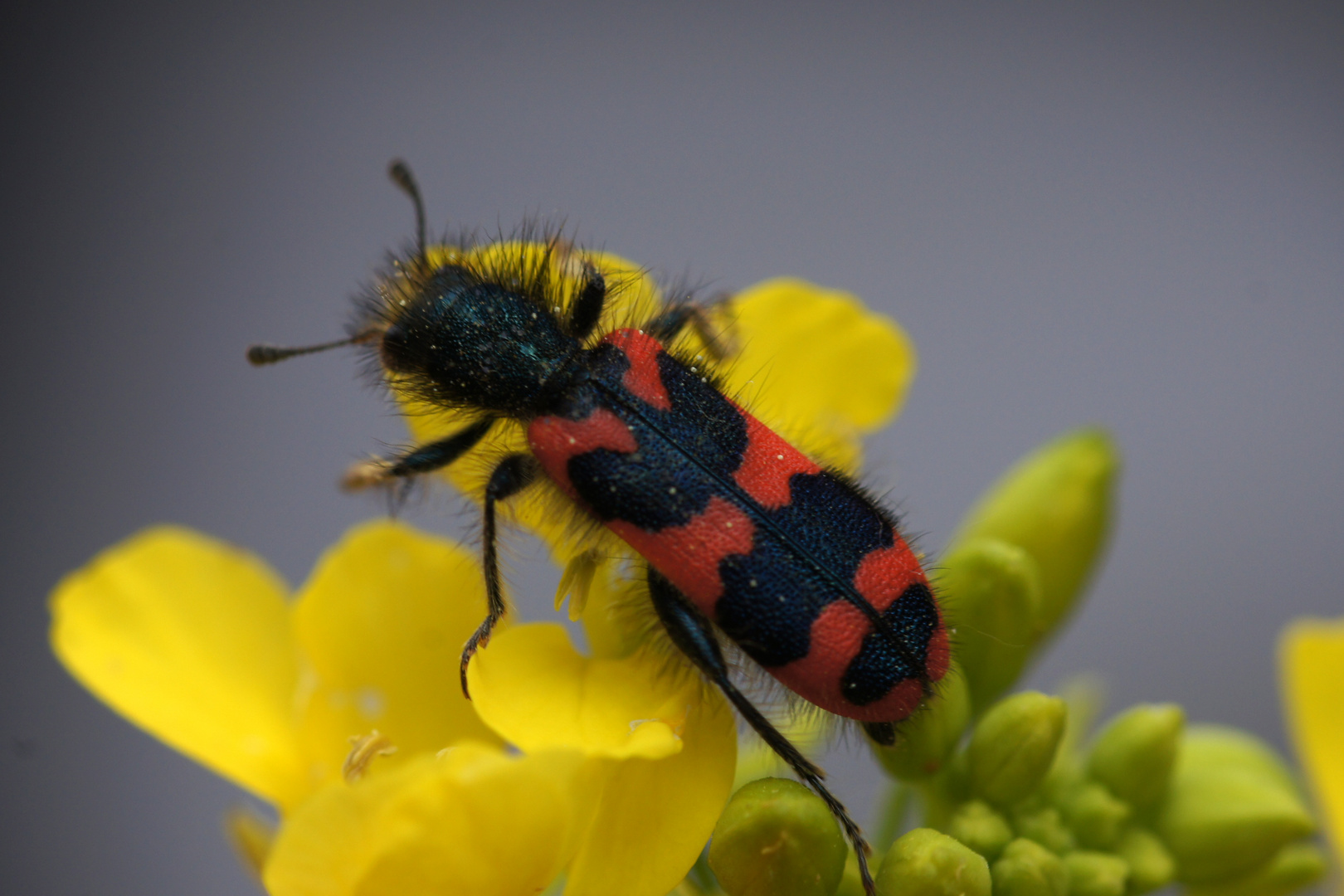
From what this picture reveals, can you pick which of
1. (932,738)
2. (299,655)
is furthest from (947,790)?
(299,655)

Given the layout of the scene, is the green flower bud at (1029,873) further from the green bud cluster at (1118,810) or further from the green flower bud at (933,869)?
the green flower bud at (933,869)

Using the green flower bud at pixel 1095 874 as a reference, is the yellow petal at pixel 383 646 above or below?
below

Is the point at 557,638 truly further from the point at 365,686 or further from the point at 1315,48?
the point at 1315,48

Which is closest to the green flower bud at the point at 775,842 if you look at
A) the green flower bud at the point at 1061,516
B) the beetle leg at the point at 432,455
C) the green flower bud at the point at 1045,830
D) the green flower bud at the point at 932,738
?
the green flower bud at the point at 932,738

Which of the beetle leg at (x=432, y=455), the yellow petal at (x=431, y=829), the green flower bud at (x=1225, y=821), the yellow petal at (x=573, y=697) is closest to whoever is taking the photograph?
the yellow petal at (x=431, y=829)

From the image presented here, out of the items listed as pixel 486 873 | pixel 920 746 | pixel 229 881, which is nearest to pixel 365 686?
pixel 486 873

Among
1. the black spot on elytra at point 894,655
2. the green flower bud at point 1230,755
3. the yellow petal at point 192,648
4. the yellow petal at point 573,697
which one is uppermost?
the black spot on elytra at point 894,655

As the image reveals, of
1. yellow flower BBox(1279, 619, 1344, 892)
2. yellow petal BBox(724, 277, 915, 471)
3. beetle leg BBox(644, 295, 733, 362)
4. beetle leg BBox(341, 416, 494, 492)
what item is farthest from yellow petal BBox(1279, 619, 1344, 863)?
beetle leg BBox(341, 416, 494, 492)

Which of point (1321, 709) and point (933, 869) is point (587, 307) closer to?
point (933, 869)

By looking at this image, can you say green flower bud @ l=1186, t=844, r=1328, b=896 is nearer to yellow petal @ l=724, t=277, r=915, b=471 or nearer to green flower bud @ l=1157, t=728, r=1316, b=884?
green flower bud @ l=1157, t=728, r=1316, b=884
